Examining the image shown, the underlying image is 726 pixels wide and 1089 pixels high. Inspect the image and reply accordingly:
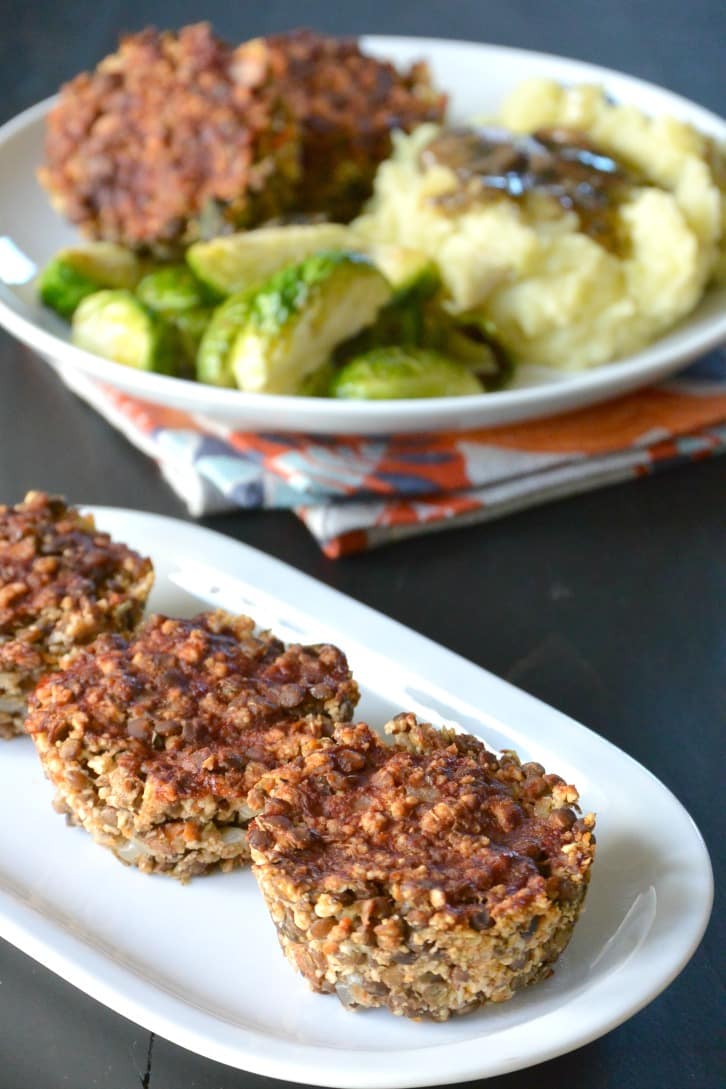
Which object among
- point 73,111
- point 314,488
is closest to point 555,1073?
point 314,488

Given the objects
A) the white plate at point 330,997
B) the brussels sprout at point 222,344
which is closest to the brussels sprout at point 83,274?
the brussels sprout at point 222,344

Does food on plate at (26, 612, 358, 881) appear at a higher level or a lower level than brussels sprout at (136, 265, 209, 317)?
higher

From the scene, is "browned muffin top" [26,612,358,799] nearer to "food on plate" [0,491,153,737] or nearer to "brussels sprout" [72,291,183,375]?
"food on plate" [0,491,153,737]

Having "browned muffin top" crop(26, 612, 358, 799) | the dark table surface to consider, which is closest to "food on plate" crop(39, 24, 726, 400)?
the dark table surface

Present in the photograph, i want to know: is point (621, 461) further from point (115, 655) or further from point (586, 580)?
point (115, 655)

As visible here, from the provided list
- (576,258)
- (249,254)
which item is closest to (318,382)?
(249,254)

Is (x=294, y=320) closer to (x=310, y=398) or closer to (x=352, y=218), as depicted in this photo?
(x=310, y=398)
